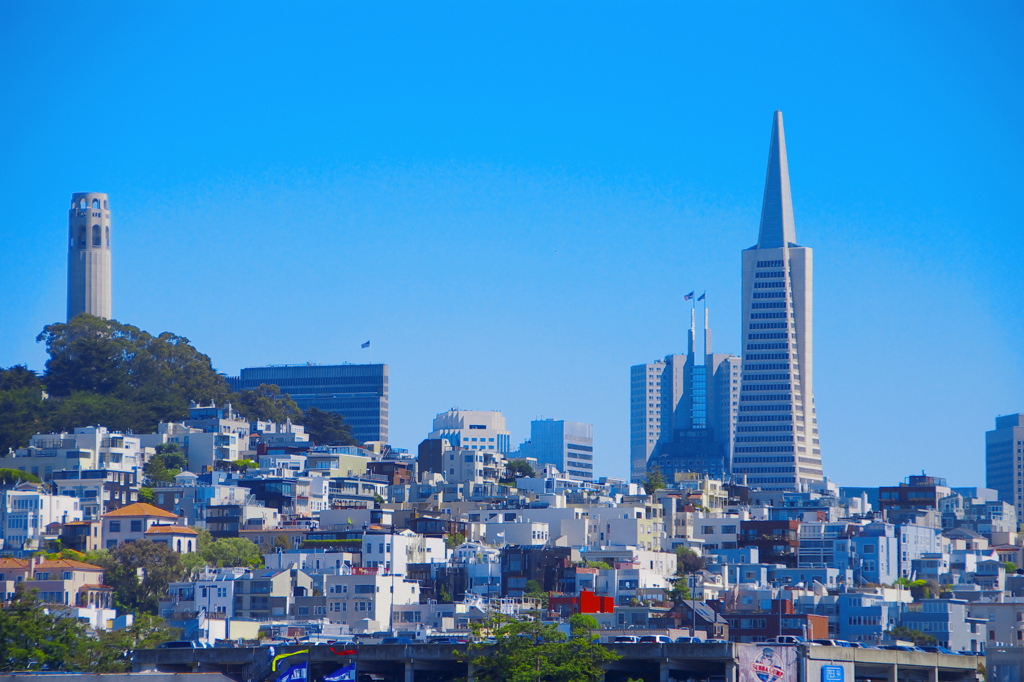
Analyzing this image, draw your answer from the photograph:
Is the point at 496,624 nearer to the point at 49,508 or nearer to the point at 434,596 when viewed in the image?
the point at 434,596

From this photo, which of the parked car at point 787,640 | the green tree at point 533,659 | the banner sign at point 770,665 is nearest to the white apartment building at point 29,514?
the parked car at point 787,640

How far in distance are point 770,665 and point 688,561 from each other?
3388 inches

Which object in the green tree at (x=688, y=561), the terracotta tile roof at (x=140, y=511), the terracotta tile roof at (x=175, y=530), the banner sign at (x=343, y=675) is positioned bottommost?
the banner sign at (x=343, y=675)

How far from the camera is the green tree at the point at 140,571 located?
482ft

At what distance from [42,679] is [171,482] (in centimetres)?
11843

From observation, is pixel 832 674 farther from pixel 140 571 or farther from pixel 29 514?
pixel 29 514

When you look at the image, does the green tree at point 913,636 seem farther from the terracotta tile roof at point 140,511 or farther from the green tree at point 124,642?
the terracotta tile roof at point 140,511

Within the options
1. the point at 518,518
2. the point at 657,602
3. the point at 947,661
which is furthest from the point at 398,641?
the point at 518,518

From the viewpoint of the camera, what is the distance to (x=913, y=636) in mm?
132250

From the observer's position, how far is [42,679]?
7119 centimetres

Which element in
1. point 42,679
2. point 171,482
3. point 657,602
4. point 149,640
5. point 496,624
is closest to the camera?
point 42,679

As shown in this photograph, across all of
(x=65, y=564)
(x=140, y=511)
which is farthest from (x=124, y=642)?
(x=140, y=511)

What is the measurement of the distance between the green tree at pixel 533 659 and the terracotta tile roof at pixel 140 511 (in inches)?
3349

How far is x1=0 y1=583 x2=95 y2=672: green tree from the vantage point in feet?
274
